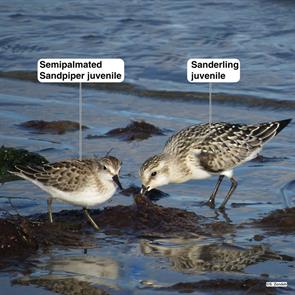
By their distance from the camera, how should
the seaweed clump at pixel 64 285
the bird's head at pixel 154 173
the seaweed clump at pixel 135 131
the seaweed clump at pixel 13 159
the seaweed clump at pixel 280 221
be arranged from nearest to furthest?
1. the seaweed clump at pixel 64 285
2. the seaweed clump at pixel 280 221
3. the bird's head at pixel 154 173
4. the seaweed clump at pixel 13 159
5. the seaweed clump at pixel 135 131

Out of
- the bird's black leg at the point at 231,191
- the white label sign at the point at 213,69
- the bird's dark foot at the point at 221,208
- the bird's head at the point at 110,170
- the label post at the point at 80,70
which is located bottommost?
the bird's dark foot at the point at 221,208

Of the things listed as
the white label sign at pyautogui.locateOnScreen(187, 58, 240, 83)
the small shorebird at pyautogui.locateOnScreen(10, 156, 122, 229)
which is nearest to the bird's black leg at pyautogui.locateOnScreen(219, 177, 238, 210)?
the white label sign at pyautogui.locateOnScreen(187, 58, 240, 83)

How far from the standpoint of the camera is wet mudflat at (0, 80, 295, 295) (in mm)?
7938

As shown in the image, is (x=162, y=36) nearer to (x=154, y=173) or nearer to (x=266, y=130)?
(x=266, y=130)

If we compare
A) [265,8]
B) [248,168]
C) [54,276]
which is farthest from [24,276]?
[265,8]

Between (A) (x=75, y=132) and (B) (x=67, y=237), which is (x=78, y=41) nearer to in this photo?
(A) (x=75, y=132)

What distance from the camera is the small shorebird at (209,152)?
1056 centimetres

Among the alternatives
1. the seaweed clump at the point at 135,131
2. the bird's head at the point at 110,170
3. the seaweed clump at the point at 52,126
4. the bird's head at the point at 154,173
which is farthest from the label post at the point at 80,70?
the seaweed clump at the point at 52,126

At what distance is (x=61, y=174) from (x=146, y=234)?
0.89 m

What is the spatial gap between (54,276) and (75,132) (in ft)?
16.5

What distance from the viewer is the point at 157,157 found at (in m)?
10.5

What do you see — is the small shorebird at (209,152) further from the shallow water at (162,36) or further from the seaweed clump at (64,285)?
the shallow water at (162,36)

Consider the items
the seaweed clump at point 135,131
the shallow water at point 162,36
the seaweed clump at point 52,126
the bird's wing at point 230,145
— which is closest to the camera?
the bird's wing at point 230,145

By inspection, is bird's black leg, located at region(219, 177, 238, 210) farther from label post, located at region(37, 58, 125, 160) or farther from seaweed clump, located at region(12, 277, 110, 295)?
seaweed clump, located at region(12, 277, 110, 295)
